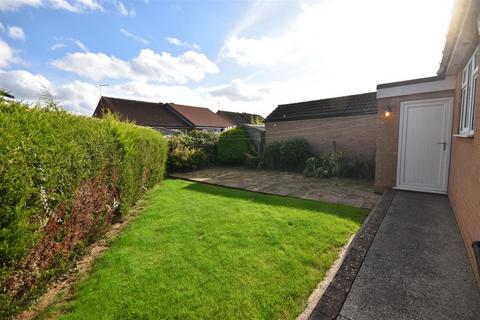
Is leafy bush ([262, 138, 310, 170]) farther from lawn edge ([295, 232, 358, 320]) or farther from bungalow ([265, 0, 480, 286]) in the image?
lawn edge ([295, 232, 358, 320])

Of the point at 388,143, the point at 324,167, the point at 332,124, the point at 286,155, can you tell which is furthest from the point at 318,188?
the point at 332,124

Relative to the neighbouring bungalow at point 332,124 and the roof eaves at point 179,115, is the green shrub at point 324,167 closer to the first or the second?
the neighbouring bungalow at point 332,124

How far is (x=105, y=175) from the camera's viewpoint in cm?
420

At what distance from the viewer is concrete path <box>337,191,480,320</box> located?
2164 mm

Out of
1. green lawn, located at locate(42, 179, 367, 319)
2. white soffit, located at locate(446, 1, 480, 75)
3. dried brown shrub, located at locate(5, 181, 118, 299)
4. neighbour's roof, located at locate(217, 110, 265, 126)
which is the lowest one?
green lawn, located at locate(42, 179, 367, 319)

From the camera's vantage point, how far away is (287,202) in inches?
244

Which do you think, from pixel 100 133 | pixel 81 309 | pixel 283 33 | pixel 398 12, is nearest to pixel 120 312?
pixel 81 309

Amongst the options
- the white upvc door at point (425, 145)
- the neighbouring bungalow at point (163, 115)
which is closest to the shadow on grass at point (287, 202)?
the white upvc door at point (425, 145)

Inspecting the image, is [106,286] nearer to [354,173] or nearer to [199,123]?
[354,173]

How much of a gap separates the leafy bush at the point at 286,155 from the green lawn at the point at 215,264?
6867mm

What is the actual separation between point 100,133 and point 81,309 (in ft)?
9.19

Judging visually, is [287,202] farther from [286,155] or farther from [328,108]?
[328,108]

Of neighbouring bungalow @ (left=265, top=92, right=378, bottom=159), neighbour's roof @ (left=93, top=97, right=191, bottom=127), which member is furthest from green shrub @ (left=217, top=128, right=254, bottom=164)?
neighbour's roof @ (left=93, top=97, right=191, bottom=127)

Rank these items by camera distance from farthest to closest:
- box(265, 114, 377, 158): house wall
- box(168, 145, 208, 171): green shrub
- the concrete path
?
box(168, 145, 208, 171): green shrub < box(265, 114, 377, 158): house wall < the concrete path
